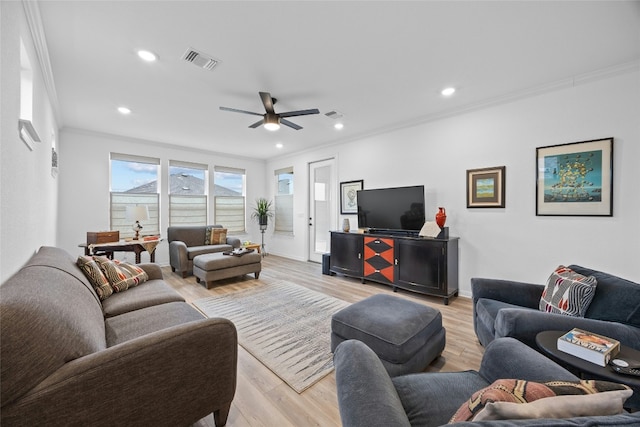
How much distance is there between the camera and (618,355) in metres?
1.24

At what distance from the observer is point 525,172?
10.0ft

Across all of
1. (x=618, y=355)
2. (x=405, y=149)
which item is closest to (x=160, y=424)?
(x=618, y=355)

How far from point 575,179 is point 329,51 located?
2.99m

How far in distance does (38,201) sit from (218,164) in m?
4.11

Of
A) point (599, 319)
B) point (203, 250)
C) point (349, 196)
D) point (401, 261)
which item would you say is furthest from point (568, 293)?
point (203, 250)

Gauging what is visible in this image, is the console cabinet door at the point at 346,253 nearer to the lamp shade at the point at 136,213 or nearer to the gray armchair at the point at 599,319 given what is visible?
the gray armchair at the point at 599,319

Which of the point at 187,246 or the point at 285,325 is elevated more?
the point at 187,246

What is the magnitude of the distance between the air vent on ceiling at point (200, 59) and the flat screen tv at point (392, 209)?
2.87 m

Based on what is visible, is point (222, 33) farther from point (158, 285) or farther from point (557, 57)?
point (557, 57)

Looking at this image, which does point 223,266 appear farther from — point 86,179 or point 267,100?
point 86,179

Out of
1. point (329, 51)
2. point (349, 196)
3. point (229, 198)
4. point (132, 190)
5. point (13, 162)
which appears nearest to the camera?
point (13, 162)

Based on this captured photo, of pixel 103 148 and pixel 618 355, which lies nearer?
pixel 618 355

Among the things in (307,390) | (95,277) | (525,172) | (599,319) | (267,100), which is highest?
(267,100)

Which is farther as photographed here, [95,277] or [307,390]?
[95,277]
